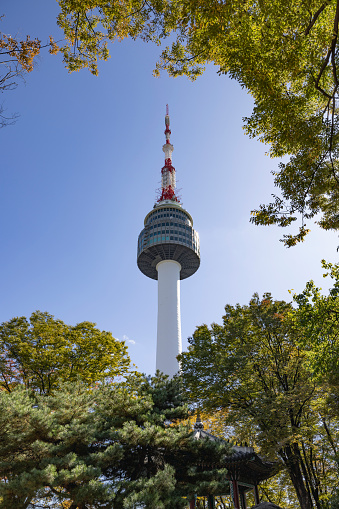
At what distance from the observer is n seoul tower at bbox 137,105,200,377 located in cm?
4962

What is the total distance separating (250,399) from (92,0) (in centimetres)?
1692

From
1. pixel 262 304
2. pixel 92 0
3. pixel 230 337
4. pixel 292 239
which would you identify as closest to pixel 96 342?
pixel 230 337

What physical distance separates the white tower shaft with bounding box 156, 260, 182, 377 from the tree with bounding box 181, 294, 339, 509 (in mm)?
27374

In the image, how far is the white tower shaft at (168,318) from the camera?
47156mm

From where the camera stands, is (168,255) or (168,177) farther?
(168,177)

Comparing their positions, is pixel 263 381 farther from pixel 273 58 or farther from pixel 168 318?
pixel 168 318

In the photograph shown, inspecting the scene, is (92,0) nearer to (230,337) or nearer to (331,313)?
(331,313)

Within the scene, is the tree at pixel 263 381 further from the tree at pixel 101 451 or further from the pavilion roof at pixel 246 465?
the tree at pixel 101 451

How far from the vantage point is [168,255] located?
5531 cm

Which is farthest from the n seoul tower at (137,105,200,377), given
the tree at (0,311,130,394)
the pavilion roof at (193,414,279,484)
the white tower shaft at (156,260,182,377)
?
the pavilion roof at (193,414,279,484)

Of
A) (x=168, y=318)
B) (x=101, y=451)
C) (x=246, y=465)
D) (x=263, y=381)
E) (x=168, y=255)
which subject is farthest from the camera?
(x=168, y=255)

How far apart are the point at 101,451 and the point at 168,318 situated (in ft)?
125

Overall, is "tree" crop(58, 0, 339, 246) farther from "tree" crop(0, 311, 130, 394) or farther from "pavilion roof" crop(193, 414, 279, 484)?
"tree" crop(0, 311, 130, 394)

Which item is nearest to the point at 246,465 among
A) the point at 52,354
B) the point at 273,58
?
the point at 52,354
